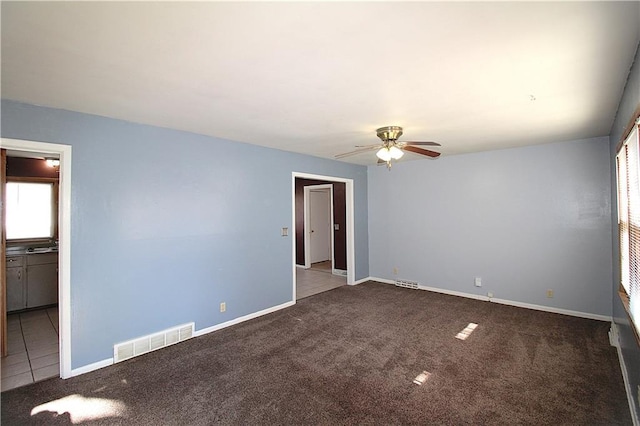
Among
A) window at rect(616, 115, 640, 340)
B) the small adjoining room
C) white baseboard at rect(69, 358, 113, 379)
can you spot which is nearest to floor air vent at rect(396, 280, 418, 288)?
the small adjoining room

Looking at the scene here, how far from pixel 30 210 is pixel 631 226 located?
7.30m

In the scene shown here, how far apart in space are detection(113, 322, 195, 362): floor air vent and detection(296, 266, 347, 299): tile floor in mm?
2008

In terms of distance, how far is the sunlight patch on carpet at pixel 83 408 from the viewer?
6.84 feet

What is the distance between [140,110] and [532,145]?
497cm

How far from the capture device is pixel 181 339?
3250 mm

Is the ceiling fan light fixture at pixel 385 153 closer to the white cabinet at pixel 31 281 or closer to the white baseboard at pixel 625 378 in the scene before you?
the white baseboard at pixel 625 378

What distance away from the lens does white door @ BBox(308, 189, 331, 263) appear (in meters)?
7.93

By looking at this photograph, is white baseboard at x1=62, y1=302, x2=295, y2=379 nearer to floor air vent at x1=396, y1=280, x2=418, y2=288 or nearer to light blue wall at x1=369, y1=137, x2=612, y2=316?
floor air vent at x1=396, y1=280, x2=418, y2=288

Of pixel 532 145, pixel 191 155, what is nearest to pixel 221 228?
pixel 191 155

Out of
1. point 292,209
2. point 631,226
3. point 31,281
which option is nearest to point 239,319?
point 292,209

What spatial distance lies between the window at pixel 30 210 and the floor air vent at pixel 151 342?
10.4 ft

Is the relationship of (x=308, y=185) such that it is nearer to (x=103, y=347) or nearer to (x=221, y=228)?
(x=221, y=228)

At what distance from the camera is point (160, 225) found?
3.14 m

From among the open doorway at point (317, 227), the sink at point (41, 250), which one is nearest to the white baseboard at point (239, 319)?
the sink at point (41, 250)
